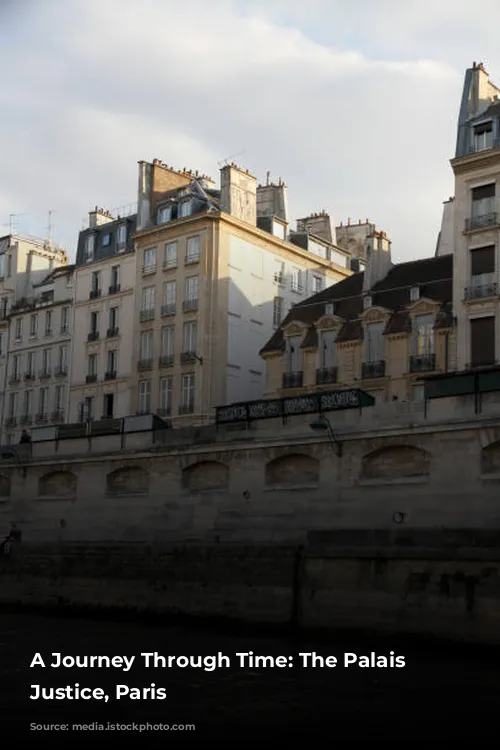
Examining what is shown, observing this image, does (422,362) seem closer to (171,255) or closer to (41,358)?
(171,255)

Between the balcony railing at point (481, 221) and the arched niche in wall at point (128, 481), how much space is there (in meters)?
15.3

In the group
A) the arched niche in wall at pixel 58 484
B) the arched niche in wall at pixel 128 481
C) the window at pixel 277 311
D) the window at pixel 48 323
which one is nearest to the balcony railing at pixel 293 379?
the window at pixel 277 311

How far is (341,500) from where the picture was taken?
31.9 metres

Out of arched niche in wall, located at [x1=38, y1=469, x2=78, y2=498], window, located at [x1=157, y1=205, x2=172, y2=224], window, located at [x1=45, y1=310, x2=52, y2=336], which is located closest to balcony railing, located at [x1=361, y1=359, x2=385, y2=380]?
arched niche in wall, located at [x1=38, y1=469, x2=78, y2=498]

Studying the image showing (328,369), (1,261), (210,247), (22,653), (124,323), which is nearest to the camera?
(22,653)

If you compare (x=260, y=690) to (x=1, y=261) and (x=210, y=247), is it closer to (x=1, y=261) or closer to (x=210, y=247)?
(x=210, y=247)

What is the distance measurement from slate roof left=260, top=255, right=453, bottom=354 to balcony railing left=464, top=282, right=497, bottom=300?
2235mm

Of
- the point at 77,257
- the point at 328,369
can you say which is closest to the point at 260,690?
the point at 328,369

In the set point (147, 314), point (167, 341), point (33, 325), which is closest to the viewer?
point (167, 341)

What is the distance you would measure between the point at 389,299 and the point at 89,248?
2066 cm

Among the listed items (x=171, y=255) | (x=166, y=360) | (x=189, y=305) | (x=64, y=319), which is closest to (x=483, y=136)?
(x=189, y=305)

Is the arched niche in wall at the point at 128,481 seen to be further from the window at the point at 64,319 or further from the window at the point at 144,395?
the window at the point at 64,319

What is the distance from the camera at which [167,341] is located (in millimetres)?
49969

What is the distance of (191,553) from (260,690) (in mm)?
11912
